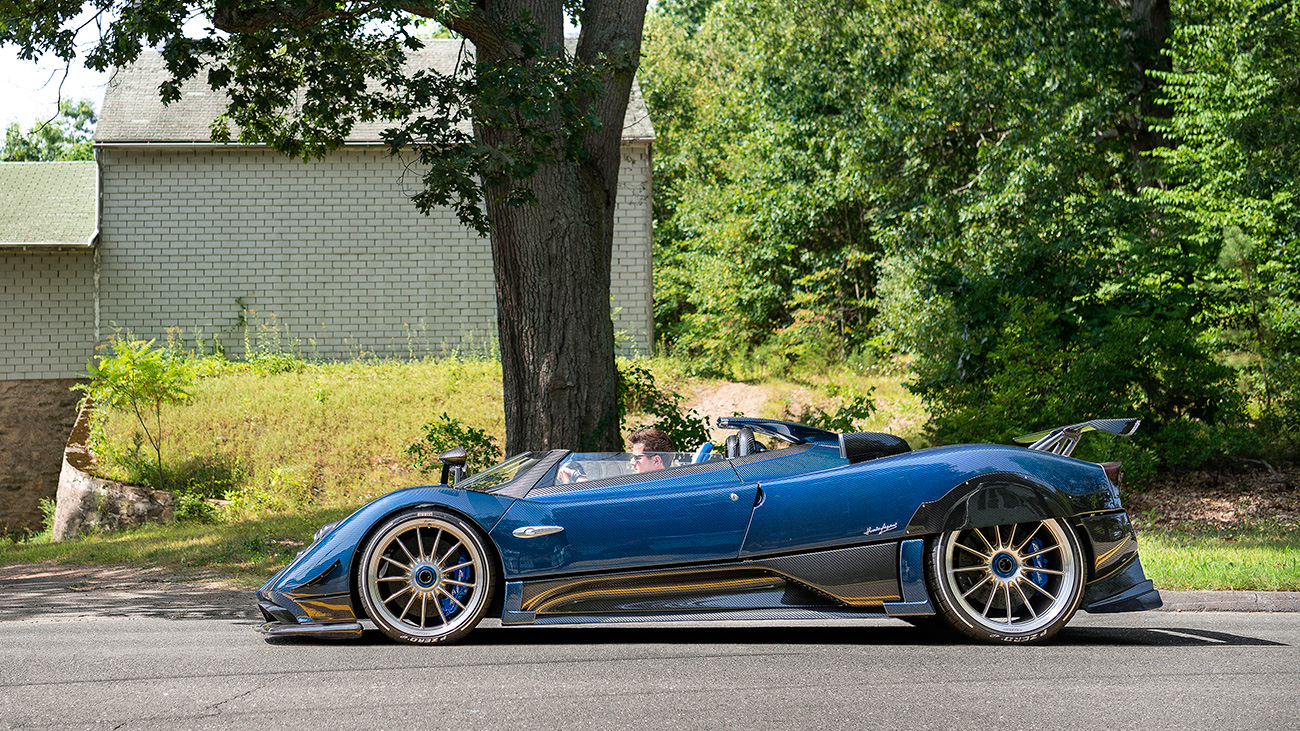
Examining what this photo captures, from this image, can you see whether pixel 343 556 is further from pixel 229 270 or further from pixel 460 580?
pixel 229 270

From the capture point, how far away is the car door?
5.36m

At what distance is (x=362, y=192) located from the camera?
67.2 feet

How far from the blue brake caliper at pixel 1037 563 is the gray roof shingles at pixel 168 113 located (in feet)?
52.0

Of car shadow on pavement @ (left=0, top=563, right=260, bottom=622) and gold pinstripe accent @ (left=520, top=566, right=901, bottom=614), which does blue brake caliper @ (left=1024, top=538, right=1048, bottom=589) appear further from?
car shadow on pavement @ (left=0, top=563, right=260, bottom=622)

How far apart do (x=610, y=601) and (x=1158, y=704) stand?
→ 8.17 ft

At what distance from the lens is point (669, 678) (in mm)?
4766

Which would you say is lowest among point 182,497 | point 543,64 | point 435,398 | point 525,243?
point 182,497

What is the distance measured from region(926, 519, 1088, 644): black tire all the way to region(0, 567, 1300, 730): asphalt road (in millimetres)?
141

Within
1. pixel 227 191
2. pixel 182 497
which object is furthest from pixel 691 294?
pixel 182 497

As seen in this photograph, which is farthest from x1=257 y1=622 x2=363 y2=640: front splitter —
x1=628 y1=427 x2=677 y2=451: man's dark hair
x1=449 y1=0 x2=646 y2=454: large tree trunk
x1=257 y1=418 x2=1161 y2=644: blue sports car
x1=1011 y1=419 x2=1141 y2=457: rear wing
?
x1=449 y1=0 x2=646 y2=454: large tree trunk

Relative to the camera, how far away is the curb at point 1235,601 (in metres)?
6.85

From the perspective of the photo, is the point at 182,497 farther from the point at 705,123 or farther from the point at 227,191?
the point at 705,123

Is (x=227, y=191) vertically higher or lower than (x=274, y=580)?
higher

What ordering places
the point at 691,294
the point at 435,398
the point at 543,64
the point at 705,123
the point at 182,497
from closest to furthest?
the point at 543,64 → the point at 182,497 → the point at 435,398 → the point at 691,294 → the point at 705,123
